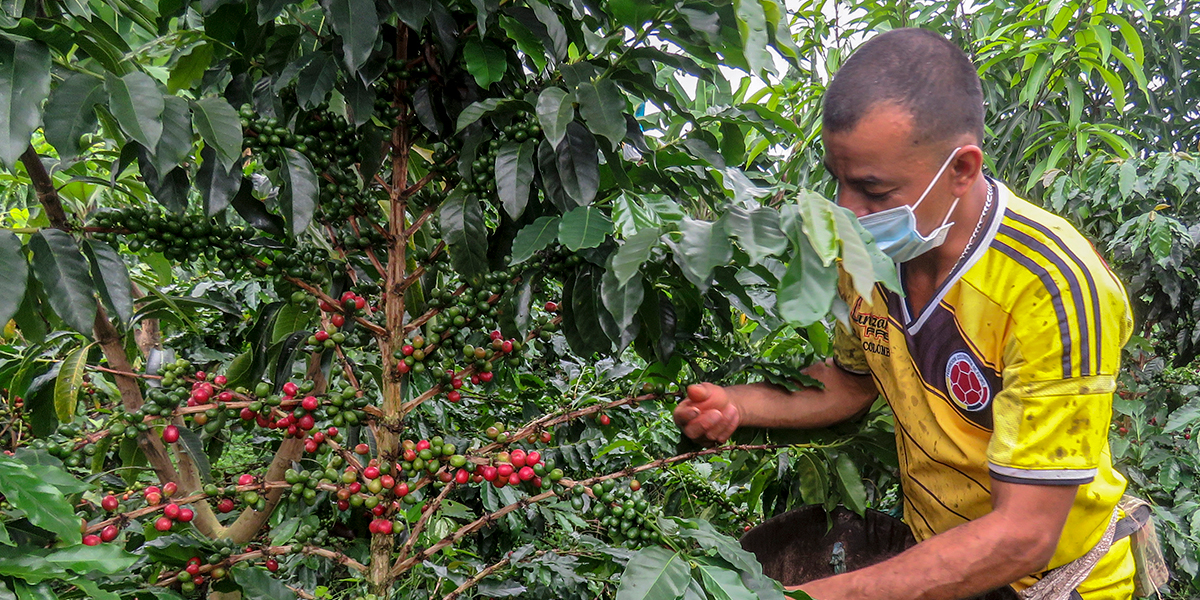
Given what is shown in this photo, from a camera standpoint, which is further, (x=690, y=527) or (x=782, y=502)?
(x=782, y=502)

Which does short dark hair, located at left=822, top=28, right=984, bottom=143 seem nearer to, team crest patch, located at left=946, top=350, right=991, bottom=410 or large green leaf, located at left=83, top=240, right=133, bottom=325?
team crest patch, located at left=946, top=350, right=991, bottom=410

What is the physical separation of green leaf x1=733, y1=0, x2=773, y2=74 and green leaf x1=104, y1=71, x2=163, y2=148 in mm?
739

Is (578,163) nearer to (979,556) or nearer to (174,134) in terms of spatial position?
(174,134)

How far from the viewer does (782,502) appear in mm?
2240

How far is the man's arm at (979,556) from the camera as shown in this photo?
1342 mm

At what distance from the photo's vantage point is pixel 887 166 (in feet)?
4.55

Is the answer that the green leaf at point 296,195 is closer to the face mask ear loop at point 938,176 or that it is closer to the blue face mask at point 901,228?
the blue face mask at point 901,228

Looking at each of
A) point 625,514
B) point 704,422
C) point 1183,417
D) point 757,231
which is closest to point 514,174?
point 757,231

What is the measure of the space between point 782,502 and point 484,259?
1.28 metres

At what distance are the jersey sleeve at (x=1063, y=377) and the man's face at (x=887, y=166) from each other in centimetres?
21

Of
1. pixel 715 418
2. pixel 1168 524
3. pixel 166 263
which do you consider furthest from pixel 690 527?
pixel 1168 524

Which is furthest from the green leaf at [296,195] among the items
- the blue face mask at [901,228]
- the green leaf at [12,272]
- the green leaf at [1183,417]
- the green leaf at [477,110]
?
the green leaf at [1183,417]

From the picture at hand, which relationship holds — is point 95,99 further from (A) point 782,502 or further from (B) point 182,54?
(A) point 782,502

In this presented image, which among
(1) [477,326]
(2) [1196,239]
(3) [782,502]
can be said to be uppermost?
(1) [477,326]
